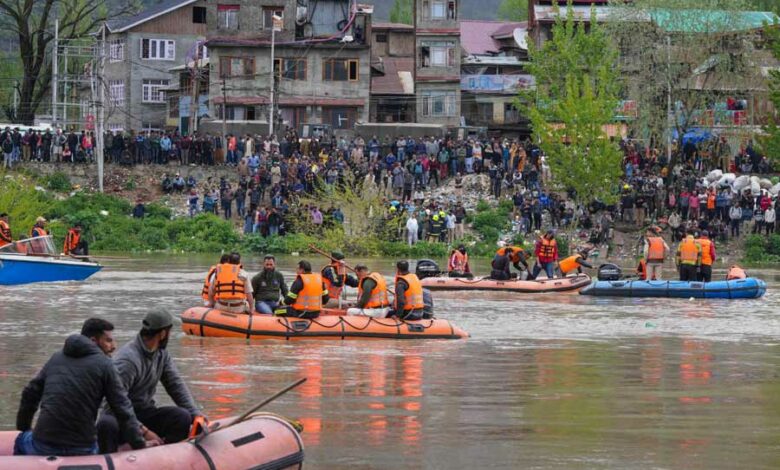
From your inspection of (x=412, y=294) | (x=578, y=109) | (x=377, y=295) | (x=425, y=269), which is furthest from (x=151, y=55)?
(x=412, y=294)

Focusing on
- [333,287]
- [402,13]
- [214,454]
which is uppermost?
[402,13]

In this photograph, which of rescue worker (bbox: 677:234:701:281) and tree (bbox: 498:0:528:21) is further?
tree (bbox: 498:0:528:21)

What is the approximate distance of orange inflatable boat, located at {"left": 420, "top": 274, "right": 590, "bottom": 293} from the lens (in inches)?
1361

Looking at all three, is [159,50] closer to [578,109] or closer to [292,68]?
[292,68]

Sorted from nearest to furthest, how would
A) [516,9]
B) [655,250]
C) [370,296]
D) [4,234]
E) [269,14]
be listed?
[370,296] → [655,250] → [4,234] → [269,14] → [516,9]

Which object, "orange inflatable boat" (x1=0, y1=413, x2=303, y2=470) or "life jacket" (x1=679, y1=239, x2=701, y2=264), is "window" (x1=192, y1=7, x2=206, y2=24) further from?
"orange inflatable boat" (x1=0, y1=413, x2=303, y2=470)

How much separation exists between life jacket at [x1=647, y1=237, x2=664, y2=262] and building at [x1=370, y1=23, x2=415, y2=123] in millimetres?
42316

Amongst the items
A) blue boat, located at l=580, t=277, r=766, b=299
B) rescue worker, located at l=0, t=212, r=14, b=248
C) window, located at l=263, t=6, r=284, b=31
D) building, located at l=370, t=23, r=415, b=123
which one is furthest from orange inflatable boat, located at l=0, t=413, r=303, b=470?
building, located at l=370, t=23, r=415, b=123

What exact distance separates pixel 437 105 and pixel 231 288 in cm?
5525

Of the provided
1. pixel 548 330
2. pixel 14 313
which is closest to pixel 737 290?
pixel 548 330

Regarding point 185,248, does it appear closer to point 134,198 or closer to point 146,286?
point 134,198

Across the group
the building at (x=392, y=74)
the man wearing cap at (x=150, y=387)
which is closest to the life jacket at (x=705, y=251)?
the man wearing cap at (x=150, y=387)

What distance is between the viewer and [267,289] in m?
24.7

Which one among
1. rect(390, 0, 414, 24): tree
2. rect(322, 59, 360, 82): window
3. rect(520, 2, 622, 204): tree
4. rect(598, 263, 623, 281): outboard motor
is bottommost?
rect(598, 263, 623, 281): outboard motor
